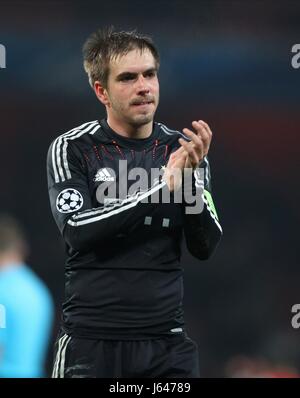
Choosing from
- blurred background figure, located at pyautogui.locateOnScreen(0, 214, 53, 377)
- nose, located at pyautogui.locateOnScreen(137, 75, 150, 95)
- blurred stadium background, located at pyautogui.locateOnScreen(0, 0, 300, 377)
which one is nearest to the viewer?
nose, located at pyautogui.locateOnScreen(137, 75, 150, 95)

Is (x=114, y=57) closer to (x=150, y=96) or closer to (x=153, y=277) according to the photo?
(x=150, y=96)

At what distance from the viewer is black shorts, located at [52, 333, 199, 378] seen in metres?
2.85

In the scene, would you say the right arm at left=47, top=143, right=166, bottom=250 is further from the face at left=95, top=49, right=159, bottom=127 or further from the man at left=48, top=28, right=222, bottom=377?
the face at left=95, top=49, right=159, bottom=127

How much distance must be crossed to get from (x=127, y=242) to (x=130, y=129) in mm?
464

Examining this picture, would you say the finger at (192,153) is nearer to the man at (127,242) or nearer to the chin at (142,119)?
the man at (127,242)

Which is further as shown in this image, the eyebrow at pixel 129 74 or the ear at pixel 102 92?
the ear at pixel 102 92

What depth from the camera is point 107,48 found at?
313 cm

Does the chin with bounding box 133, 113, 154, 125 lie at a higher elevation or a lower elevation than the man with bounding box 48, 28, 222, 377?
higher

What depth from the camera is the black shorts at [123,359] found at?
2846 millimetres

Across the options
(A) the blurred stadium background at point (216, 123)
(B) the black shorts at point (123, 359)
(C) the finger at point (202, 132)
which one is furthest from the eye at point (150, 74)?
(A) the blurred stadium background at point (216, 123)

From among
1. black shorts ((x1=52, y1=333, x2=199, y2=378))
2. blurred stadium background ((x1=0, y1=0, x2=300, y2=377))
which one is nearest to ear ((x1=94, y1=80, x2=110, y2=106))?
black shorts ((x1=52, y1=333, x2=199, y2=378))

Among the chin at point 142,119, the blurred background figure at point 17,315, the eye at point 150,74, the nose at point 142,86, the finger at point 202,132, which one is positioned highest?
the eye at point 150,74

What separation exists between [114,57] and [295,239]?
3659mm

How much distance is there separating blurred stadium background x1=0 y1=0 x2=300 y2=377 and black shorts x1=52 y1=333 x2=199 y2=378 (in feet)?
9.78
